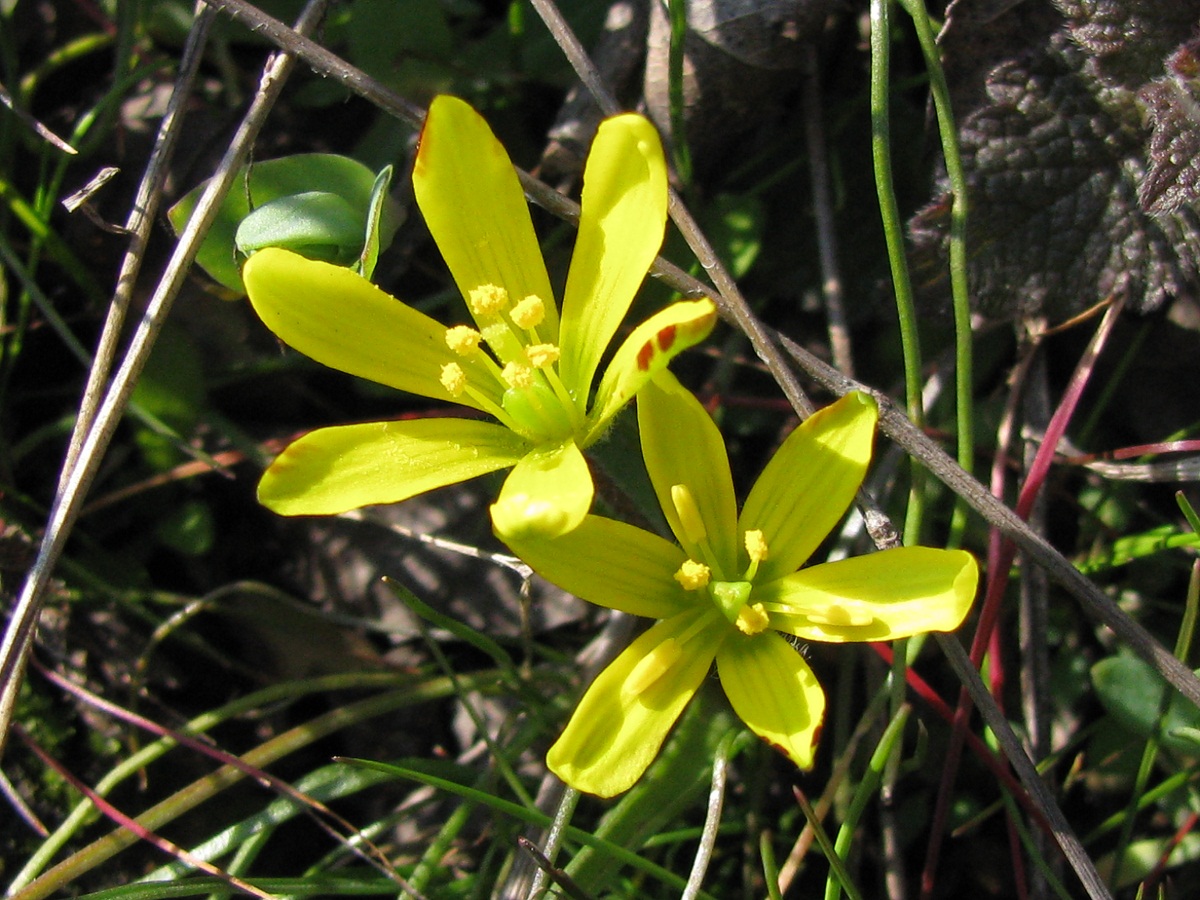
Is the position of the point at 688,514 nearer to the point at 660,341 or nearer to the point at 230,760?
the point at 660,341

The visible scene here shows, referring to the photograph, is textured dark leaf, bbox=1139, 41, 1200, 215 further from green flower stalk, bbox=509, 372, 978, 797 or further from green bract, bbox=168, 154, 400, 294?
green bract, bbox=168, 154, 400, 294

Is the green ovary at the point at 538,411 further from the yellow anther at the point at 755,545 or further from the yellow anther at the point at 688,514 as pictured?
the yellow anther at the point at 755,545

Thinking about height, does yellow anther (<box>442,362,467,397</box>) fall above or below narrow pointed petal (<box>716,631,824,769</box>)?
above

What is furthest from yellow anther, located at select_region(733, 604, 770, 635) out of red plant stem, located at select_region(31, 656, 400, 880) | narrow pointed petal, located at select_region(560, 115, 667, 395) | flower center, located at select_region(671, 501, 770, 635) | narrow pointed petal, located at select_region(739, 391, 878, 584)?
red plant stem, located at select_region(31, 656, 400, 880)

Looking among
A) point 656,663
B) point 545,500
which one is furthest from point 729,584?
point 545,500

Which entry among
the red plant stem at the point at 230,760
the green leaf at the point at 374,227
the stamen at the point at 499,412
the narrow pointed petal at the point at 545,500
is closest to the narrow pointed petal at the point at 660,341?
the narrow pointed petal at the point at 545,500

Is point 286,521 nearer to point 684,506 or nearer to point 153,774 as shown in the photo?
point 153,774
